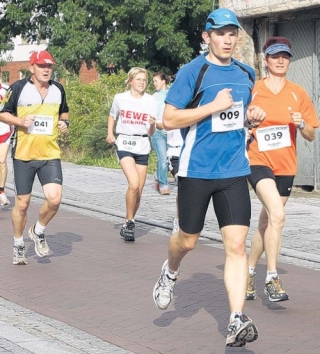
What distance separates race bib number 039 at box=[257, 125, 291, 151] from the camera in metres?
8.20

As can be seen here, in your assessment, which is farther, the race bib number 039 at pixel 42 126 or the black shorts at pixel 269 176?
the race bib number 039 at pixel 42 126

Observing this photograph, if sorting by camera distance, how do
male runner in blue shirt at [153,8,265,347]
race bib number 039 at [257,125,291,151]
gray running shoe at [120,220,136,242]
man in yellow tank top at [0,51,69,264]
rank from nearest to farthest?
male runner in blue shirt at [153,8,265,347] < race bib number 039 at [257,125,291,151] < man in yellow tank top at [0,51,69,264] < gray running shoe at [120,220,136,242]

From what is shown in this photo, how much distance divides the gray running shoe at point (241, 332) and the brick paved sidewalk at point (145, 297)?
34 centimetres

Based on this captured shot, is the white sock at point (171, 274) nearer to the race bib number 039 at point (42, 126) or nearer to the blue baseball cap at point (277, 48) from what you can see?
the blue baseball cap at point (277, 48)

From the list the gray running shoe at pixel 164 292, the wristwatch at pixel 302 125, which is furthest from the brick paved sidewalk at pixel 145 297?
the wristwatch at pixel 302 125

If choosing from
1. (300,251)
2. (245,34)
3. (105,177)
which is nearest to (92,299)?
(300,251)

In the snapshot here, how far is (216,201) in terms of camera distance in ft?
21.8

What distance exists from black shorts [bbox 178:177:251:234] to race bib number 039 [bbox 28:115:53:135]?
340 centimetres

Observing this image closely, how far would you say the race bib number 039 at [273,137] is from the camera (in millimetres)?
8203

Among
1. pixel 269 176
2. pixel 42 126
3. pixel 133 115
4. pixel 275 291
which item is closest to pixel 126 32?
pixel 133 115

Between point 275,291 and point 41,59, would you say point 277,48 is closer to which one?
point 275,291

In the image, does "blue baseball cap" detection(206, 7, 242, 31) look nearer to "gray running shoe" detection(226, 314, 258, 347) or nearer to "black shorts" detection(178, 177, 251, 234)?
"black shorts" detection(178, 177, 251, 234)

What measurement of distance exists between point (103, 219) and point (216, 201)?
24.1ft

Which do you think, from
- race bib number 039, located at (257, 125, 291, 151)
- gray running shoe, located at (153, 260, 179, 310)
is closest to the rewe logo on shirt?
race bib number 039, located at (257, 125, 291, 151)
